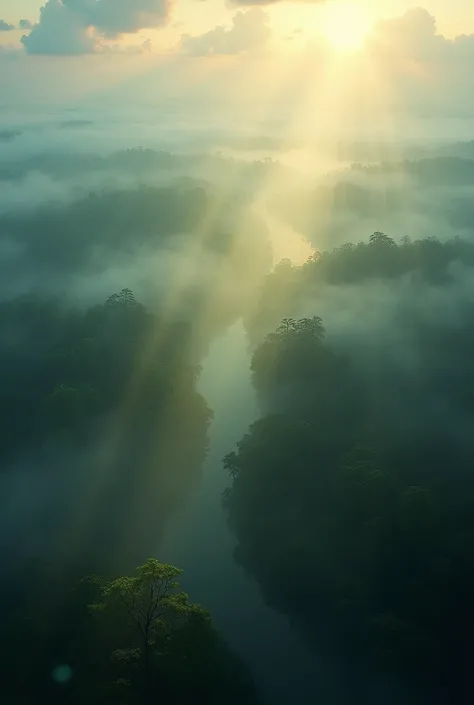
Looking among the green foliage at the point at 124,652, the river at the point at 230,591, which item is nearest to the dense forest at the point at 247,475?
the green foliage at the point at 124,652

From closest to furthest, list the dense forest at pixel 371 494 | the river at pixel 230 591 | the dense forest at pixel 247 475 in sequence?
the dense forest at pixel 247 475
the dense forest at pixel 371 494
the river at pixel 230 591

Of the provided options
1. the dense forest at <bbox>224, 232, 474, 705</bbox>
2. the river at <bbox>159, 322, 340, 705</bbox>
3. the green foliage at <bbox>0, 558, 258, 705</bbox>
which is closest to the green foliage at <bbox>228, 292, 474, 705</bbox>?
the dense forest at <bbox>224, 232, 474, 705</bbox>

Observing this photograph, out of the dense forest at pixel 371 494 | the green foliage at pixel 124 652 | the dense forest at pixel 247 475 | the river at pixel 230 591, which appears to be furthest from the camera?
the river at pixel 230 591

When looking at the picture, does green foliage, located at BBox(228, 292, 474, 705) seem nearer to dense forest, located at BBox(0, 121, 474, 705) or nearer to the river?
→ dense forest, located at BBox(0, 121, 474, 705)

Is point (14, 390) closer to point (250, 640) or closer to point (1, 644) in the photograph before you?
point (1, 644)

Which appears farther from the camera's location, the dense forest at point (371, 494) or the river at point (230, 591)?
the river at point (230, 591)

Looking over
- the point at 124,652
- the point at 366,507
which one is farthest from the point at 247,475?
the point at 124,652

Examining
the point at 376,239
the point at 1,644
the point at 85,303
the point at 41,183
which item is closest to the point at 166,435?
the point at 1,644

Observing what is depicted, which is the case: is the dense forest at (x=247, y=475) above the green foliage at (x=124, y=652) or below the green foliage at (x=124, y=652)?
above

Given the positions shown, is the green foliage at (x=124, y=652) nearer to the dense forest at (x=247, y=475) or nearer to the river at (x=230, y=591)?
the dense forest at (x=247, y=475)
